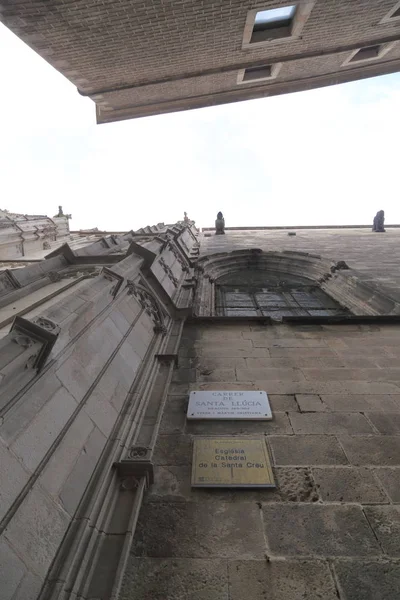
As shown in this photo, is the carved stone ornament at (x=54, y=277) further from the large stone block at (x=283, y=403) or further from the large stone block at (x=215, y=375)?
the large stone block at (x=283, y=403)

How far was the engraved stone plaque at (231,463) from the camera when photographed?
3031 mm

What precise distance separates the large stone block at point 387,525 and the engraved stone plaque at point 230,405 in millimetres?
1364

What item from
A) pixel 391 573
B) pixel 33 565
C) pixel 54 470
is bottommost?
pixel 391 573

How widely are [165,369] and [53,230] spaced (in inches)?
1157

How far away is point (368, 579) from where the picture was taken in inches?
90.5

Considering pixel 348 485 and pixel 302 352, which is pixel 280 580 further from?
pixel 302 352

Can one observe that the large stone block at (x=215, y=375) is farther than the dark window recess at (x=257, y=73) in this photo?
No

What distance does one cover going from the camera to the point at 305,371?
4.87m

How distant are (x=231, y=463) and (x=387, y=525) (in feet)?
4.68

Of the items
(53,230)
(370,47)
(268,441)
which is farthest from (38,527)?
(53,230)

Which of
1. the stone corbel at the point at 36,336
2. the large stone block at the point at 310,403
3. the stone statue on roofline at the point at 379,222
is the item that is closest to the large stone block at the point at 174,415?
the large stone block at the point at 310,403

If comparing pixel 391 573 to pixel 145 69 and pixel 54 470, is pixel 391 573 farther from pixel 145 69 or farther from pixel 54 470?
pixel 145 69

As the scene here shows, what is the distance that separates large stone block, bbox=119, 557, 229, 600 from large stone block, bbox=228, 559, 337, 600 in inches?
4.2

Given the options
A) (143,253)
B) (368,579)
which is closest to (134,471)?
(368,579)
